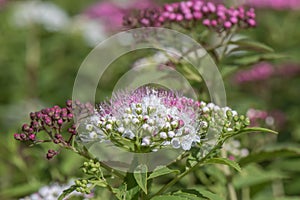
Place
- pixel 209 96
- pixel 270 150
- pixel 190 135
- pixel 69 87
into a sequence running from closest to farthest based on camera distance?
pixel 190 135 → pixel 270 150 → pixel 209 96 → pixel 69 87

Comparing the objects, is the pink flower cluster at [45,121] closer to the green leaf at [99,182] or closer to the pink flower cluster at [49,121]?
the pink flower cluster at [49,121]

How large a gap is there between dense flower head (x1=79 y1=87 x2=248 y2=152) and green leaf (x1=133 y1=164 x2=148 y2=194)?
2.1 inches

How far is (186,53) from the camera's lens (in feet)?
7.64

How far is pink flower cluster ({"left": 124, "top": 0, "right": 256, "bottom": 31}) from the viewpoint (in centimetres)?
231

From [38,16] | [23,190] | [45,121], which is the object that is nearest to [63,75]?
[38,16]

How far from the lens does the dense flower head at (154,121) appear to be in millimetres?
1675

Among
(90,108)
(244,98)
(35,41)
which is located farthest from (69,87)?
(90,108)

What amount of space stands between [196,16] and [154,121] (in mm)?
774

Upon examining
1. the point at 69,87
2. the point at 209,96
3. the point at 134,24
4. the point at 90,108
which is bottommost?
the point at 90,108

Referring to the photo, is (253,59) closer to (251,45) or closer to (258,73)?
(251,45)

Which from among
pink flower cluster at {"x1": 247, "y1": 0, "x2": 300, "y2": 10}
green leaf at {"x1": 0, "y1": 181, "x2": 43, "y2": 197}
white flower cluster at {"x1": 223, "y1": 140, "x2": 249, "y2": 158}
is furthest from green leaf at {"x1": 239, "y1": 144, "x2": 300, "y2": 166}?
pink flower cluster at {"x1": 247, "y1": 0, "x2": 300, "y2": 10}

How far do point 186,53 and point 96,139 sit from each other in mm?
720

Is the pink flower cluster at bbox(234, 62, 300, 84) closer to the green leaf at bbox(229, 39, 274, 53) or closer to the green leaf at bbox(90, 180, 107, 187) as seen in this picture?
the green leaf at bbox(229, 39, 274, 53)

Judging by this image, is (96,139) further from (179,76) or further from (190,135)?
(179,76)
